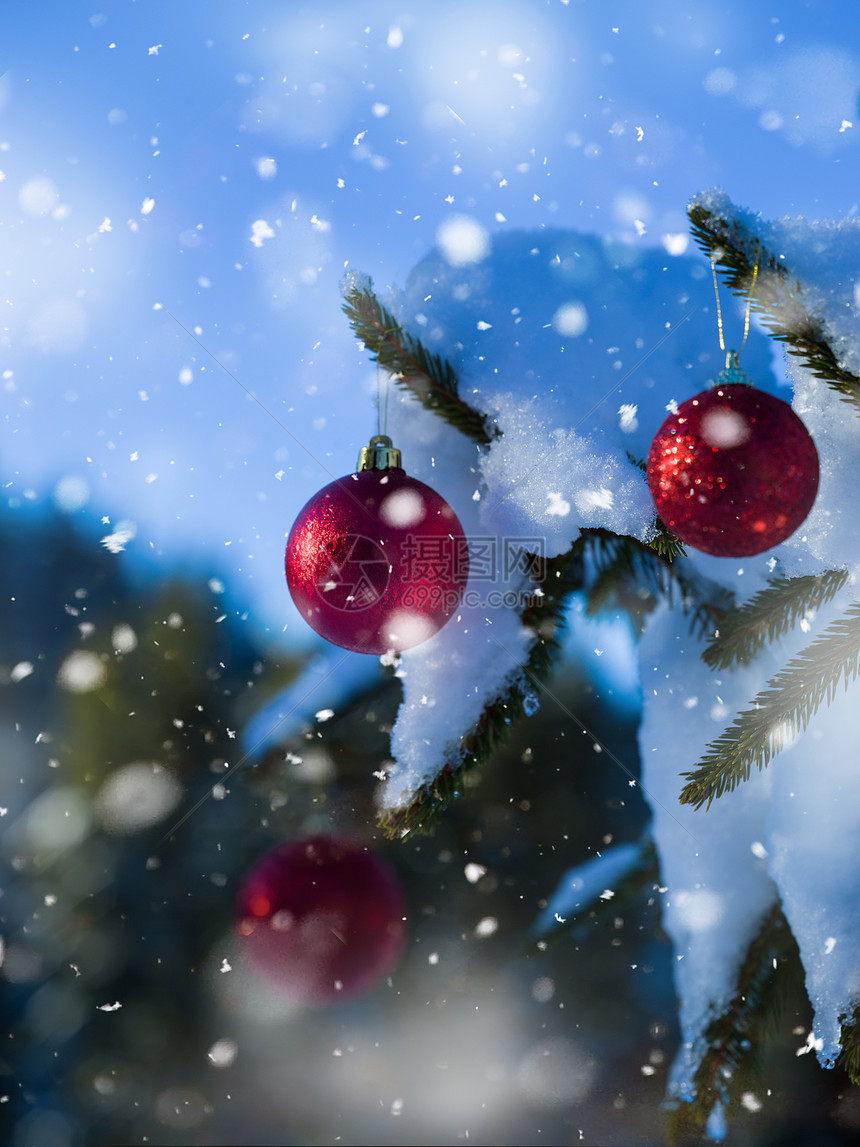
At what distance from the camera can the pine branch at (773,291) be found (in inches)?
19.6

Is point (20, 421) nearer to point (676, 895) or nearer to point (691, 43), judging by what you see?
point (691, 43)

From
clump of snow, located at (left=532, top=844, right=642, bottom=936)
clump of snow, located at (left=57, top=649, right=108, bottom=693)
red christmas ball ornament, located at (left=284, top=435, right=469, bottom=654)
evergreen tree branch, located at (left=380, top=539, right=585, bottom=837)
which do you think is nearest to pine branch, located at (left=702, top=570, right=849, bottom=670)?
evergreen tree branch, located at (left=380, top=539, right=585, bottom=837)

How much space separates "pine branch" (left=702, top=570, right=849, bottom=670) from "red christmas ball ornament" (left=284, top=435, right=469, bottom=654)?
0.30 metres

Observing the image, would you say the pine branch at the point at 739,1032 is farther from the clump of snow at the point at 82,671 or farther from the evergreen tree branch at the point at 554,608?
the clump of snow at the point at 82,671

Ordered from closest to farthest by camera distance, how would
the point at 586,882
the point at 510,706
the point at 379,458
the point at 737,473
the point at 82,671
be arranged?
the point at 737,473 < the point at 379,458 < the point at 510,706 < the point at 586,882 < the point at 82,671

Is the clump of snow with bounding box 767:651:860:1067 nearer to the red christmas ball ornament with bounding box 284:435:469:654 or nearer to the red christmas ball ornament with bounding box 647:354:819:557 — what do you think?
the red christmas ball ornament with bounding box 647:354:819:557

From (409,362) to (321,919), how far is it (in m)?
0.82

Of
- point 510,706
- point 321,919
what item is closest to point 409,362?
point 510,706

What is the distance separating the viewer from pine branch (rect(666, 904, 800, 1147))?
0.74 meters

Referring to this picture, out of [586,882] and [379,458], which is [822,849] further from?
[379,458]

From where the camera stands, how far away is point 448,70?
2.55 ft

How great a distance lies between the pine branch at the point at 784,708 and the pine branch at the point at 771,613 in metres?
0.05

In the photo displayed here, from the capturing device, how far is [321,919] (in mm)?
974

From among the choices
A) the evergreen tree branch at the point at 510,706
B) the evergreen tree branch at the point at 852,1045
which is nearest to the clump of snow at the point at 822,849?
the evergreen tree branch at the point at 852,1045
